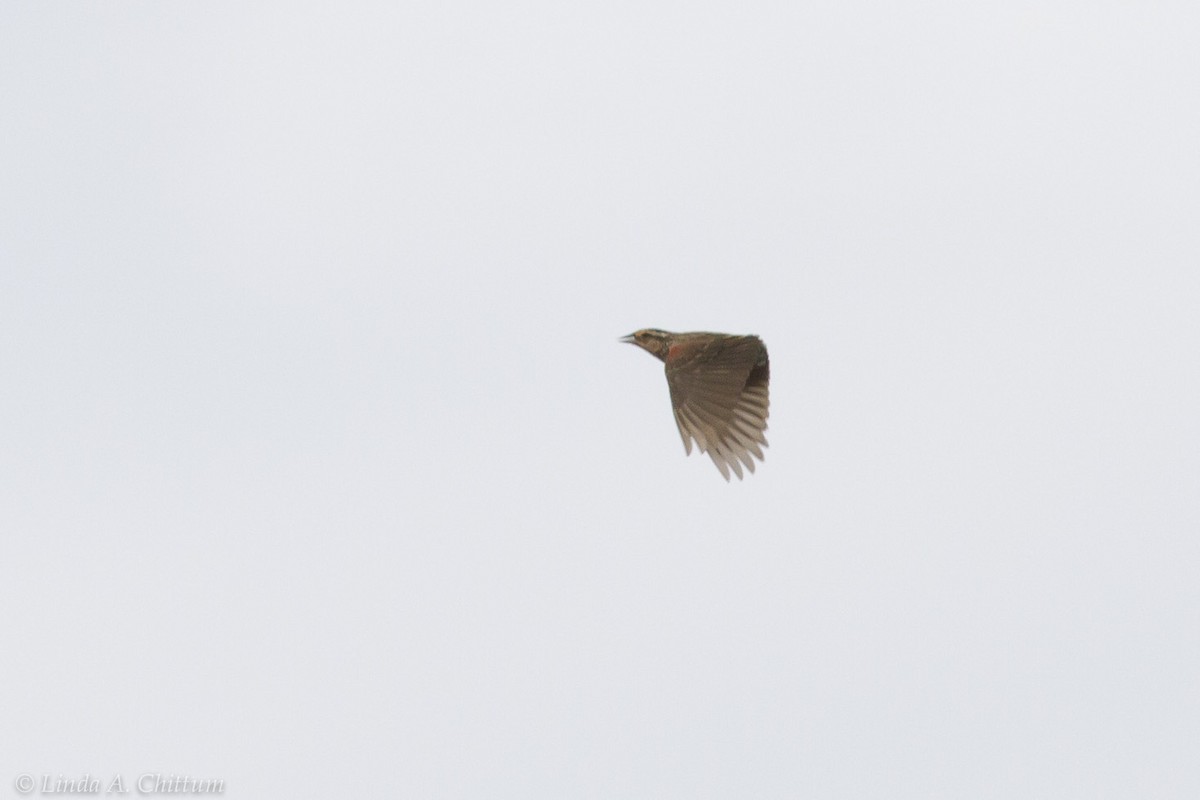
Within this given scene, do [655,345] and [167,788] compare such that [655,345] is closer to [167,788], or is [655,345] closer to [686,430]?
[686,430]

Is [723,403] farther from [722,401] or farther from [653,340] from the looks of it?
[653,340]

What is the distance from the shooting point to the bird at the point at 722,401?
2180 centimetres

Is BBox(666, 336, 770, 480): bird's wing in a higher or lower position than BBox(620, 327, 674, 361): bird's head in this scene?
lower

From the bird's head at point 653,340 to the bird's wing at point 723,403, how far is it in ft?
2.28

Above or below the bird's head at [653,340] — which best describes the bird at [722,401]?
below

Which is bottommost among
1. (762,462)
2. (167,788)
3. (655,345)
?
(167,788)

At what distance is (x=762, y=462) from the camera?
21781 millimetres

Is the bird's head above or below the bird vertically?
above

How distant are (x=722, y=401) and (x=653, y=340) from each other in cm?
145

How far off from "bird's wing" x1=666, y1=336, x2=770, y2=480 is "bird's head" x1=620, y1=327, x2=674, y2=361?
694mm

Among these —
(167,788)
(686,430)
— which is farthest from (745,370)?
(167,788)

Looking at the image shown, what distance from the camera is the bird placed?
858 inches

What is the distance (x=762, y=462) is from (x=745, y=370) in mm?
995

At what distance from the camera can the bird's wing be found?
859 inches
